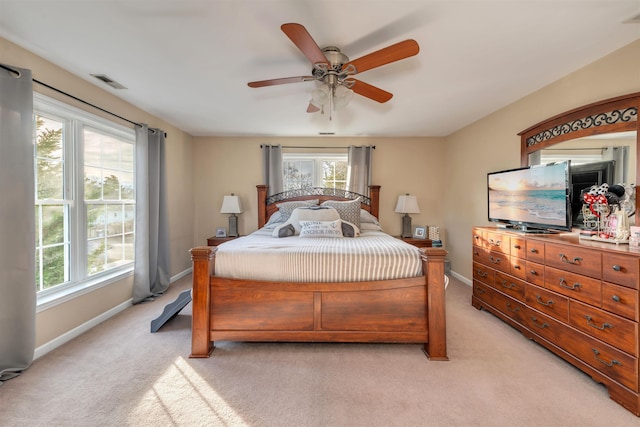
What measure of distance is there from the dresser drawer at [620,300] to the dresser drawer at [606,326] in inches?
1.4

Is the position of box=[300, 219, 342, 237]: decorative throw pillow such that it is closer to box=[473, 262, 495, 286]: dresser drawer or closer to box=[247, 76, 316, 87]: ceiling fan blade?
box=[473, 262, 495, 286]: dresser drawer

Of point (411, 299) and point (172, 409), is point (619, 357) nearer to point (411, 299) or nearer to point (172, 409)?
point (411, 299)

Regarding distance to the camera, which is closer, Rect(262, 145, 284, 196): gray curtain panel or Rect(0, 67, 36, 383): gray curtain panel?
Rect(0, 67, 36, 383): gray curtain panel

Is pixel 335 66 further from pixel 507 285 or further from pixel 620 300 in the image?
pixel 507 285

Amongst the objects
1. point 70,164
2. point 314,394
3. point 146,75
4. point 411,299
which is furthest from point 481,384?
point 70,164

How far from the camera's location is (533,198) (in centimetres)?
257

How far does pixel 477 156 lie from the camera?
3848 millimetres

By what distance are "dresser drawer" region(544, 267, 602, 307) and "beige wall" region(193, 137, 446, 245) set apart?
2.69 meters

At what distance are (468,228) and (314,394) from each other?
10.9 ft

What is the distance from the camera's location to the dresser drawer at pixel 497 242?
2627 mm

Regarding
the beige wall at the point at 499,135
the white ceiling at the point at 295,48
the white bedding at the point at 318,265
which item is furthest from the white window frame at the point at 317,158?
the white bedding at the point at 318,265

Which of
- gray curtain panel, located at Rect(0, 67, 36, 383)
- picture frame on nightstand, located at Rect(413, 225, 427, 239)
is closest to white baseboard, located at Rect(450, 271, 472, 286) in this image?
picture frame on nightstand, located at Rect(413, 225, 427, 239)

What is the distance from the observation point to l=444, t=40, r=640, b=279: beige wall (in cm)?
214

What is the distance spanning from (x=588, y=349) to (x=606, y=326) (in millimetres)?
223
